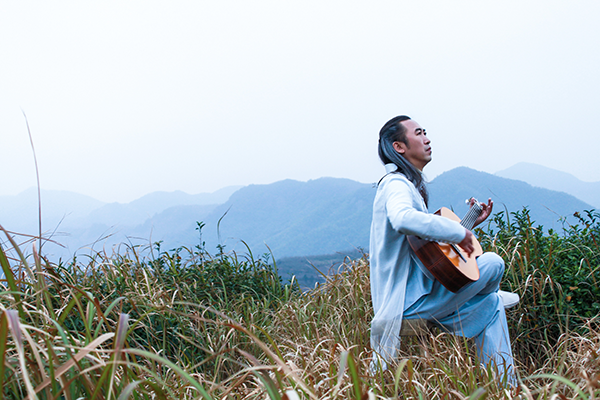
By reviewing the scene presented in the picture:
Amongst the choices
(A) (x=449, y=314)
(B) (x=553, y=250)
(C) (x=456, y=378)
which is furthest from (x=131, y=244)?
(B) (x=553, y=250)

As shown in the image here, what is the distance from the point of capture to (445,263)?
2414 millimetres

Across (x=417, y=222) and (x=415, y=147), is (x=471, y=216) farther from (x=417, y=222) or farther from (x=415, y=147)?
(x=417, y=222)

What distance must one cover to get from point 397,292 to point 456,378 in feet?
1.93

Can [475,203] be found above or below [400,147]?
below

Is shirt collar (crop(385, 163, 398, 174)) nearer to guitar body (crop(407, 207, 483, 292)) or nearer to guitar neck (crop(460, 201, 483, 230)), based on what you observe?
guitar body (crop(407, 207, 483, 292))

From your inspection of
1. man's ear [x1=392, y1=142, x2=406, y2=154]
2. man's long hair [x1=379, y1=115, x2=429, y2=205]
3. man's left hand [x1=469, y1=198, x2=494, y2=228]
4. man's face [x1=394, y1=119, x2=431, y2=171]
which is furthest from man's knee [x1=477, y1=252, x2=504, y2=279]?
man's ear [x1=392, y1=142, x2=406, y2=154]

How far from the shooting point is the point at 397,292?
2598 mm

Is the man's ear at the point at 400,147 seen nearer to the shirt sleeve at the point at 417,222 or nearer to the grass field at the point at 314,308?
the shirt sleeve at the point at 417,222

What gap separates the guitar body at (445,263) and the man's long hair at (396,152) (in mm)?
458

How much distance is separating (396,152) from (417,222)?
2.40 feet

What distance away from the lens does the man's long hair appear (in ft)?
9.30

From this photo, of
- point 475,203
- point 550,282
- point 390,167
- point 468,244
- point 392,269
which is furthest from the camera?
point 550,282

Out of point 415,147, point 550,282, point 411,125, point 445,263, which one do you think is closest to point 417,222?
point 445,263

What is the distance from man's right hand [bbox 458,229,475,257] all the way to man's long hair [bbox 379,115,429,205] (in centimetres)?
46
